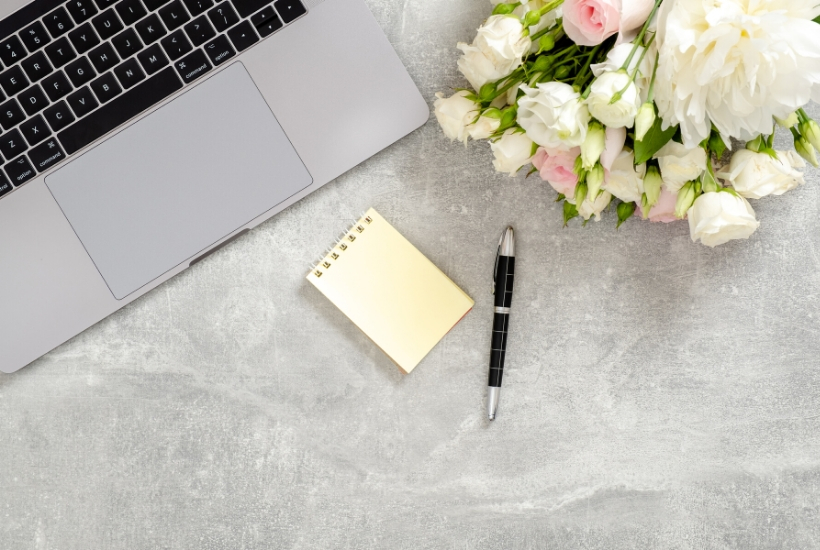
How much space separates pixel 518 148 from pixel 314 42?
252 millimetres

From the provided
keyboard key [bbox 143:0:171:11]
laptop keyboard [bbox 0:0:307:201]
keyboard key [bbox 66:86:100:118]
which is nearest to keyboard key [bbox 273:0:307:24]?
laptop keyboard [bbox 0:0:307:201]

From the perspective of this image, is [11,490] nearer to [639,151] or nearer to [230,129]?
[230,129]

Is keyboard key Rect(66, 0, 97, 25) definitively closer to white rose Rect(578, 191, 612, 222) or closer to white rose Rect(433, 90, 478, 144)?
white rose Rect(433, 90, 478, 144)

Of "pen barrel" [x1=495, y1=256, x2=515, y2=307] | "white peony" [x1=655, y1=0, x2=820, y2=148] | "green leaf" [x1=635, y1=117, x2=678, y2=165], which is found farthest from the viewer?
"pen barrel" [x1=495, y1=256, x2=515, y2=307]

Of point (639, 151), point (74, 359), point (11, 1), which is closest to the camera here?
point (639, 151)

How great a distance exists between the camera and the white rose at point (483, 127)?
1.80ft

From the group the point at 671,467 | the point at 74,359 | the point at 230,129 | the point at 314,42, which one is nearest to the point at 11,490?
the point at 74,359

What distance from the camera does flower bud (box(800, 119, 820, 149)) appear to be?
20.5 inches

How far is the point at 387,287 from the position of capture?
2.29ft

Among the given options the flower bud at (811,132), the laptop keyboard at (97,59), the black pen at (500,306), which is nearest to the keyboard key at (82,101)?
the laptop keyboard at (97,59)

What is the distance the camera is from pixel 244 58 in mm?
629

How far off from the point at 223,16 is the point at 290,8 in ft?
0.23

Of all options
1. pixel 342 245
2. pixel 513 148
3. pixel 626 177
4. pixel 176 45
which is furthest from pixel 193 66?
pixel 626 177

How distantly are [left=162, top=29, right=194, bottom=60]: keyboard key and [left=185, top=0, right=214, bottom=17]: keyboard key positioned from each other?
0.02m
